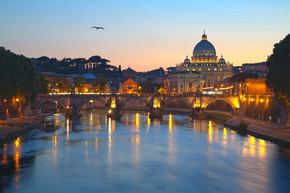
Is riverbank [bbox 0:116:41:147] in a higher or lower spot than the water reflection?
higher

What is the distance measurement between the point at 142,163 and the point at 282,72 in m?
24.6

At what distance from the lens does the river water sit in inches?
1531

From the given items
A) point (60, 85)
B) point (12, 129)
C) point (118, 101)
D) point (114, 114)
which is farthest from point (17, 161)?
point (60, 85)

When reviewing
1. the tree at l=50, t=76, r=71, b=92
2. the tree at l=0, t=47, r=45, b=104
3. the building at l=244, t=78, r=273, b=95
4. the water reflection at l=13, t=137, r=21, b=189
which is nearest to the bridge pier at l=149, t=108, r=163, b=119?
the building at l=244, t=78, r=273, b=95

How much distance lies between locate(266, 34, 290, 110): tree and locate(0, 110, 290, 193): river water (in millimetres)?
7166

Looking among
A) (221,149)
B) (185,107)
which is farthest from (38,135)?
(185,107)

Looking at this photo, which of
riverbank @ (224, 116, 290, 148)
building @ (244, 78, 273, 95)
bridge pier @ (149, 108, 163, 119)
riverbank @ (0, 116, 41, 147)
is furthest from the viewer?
bridge pier @ (149, 108, 163, 119)

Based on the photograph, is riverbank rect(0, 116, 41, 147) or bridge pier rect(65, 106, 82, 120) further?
bridge pier rect(65, 106, 82, 120)

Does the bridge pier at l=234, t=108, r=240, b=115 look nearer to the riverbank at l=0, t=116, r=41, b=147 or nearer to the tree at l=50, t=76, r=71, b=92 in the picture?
the riverbank at l=0, t=116, r=41, b=147

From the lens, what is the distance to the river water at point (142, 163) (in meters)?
38.9

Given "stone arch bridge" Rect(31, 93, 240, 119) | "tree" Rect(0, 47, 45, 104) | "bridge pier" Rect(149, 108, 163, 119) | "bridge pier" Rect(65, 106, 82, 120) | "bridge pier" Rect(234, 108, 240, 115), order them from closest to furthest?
"tree" Rect(0, 47, 45, 104)
"bridge pier" Rect(65, 106, 82, 120)
"bridge pier" Rect(234, 108, 240, 115)
"stone arch bridge" Rect(31, 93, 240, 119)
"bridge pier" Rect(149, 108, 163, 119)

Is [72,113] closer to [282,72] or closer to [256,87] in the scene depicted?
[256,87]

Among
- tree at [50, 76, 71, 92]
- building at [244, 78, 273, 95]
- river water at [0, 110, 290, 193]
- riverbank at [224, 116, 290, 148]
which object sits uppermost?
tree at [50, 76, 71, 92]

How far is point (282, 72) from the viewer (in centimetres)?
5881
